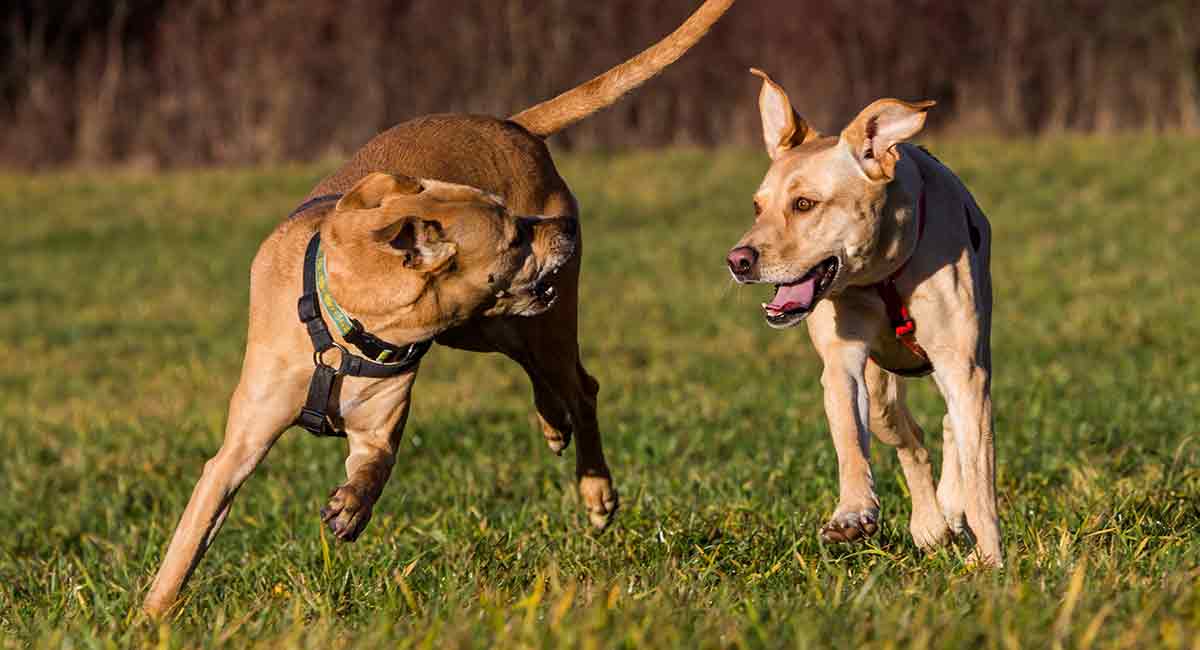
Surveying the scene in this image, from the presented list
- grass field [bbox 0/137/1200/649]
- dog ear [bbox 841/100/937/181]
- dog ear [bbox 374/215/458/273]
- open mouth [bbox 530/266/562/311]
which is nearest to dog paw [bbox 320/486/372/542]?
grass field [bbox 0/137/1200/649]

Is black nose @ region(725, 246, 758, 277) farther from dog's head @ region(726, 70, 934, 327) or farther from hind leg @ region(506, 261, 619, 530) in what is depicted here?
hind leg @ region(506, 261, 619, 530)

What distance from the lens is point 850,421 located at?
5219mm

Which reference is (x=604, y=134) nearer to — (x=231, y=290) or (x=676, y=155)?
(x=676, y=155)

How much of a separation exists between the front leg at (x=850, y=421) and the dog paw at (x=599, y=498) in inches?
50.1

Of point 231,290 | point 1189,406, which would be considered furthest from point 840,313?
point 231,290

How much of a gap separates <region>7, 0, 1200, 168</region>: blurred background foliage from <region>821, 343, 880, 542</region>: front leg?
22.8m

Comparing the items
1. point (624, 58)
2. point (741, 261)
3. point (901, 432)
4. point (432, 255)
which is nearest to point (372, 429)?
point (432, 255)

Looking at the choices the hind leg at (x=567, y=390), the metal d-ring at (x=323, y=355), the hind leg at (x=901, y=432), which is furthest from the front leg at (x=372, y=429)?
the hind leg at (x=901, y=432)

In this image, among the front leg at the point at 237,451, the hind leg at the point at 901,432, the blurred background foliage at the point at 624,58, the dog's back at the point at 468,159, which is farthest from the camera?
the blurred background foliage at the point at 624,58

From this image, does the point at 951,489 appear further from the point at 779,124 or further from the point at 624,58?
the point at 624,58

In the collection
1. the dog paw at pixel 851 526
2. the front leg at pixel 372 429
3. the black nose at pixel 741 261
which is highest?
the black nose at pixel 741 261

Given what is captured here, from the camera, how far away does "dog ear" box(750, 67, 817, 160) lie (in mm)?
5551

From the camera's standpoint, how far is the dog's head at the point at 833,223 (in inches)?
199

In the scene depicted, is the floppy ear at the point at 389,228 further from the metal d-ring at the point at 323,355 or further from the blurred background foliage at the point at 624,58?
the blurred background foliage at the point at 624,58
